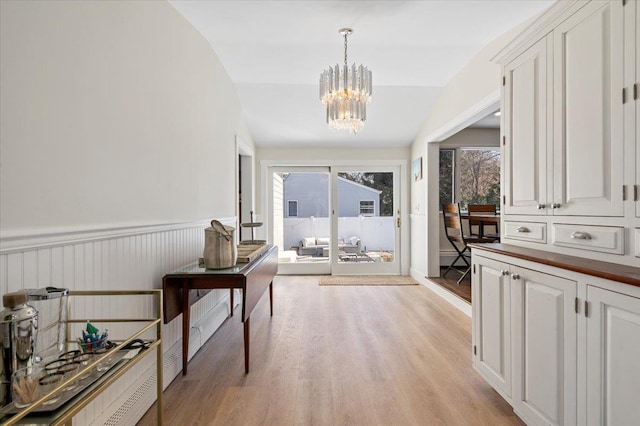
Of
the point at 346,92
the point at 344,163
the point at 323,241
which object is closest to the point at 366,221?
the point at 323,241

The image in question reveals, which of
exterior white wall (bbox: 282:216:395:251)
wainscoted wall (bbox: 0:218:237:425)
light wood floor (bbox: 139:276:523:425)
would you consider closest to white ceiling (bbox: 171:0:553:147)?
exterior white wall (bbox: 282:216:395:251)

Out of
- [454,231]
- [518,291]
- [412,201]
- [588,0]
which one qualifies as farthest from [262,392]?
[454,231]

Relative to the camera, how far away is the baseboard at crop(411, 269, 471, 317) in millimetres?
3350

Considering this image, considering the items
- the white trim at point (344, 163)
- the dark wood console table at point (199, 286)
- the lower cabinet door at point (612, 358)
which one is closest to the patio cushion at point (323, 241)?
the white trim at point (344, 163)

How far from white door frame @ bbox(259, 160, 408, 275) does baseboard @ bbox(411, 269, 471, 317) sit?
0.35 m

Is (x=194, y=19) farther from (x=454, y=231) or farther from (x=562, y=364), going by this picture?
(x=454, y=231)

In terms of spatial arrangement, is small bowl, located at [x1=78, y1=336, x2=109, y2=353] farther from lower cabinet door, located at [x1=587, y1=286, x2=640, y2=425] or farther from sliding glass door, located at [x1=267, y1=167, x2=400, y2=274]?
sliding glass door, located at [x1=267, y1=167, x2=400, y2=274]

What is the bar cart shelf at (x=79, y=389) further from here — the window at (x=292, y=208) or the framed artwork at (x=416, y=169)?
the framed artwork at (x=416, y=169)

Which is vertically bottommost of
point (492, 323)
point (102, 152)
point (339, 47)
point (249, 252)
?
point (492, 323)

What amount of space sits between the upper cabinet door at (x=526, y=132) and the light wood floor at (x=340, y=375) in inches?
44.5

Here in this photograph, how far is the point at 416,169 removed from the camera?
4852 mm

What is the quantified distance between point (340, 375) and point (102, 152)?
72.3 inches

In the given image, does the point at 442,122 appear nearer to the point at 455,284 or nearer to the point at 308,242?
the point at 455,284

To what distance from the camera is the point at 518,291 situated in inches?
63.9
